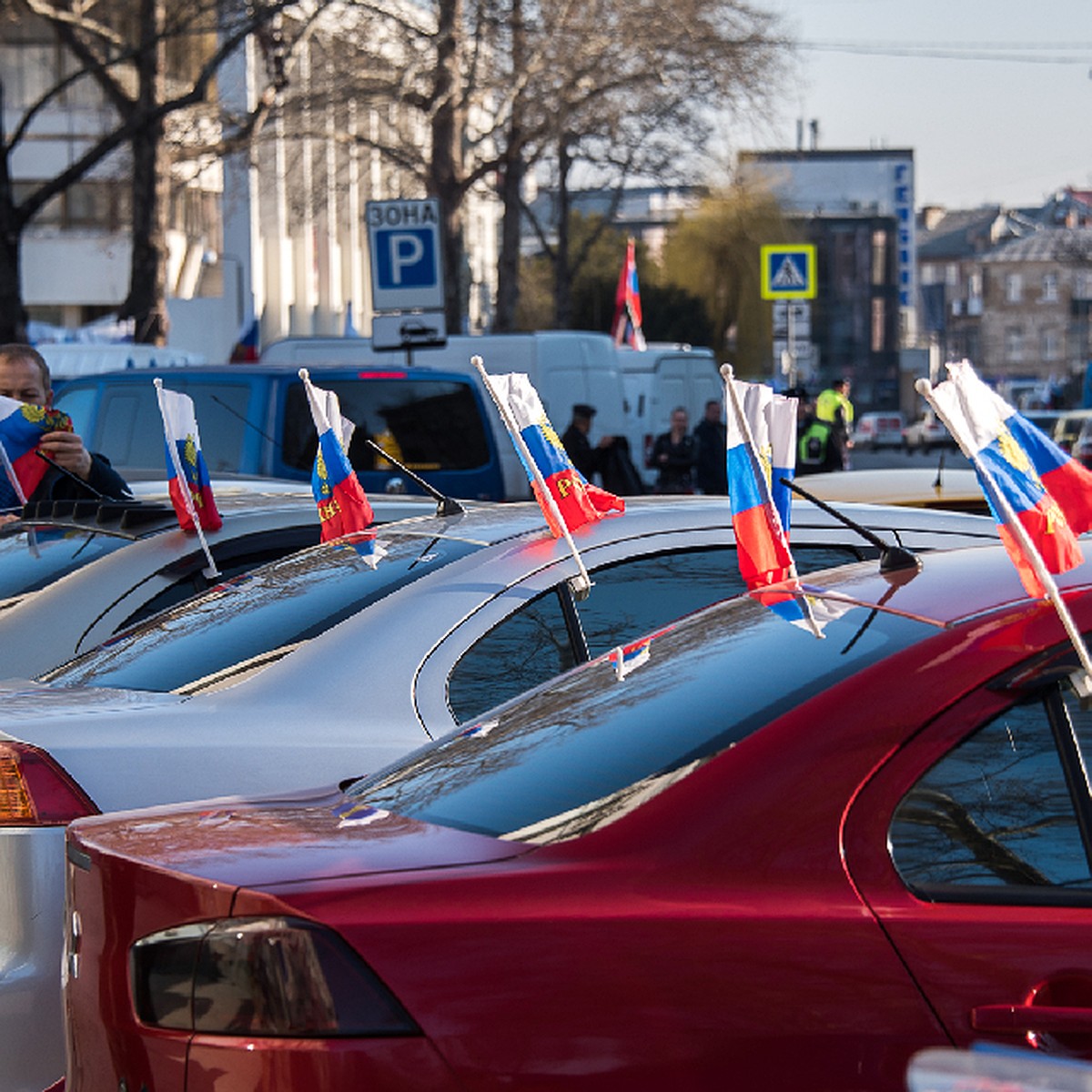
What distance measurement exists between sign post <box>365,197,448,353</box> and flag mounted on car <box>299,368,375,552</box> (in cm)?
1065

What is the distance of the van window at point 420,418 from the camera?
12766 mm

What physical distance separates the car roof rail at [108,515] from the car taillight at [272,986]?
11.6 ft

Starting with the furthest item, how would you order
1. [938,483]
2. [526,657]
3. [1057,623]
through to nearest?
[938,483] → [526,657] → [1057,623]

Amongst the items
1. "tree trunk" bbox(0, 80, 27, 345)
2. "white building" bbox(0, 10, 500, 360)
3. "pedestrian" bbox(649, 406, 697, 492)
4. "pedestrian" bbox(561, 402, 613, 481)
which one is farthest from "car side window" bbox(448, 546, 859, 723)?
"white building" bbox(0, 10, 500, 360)

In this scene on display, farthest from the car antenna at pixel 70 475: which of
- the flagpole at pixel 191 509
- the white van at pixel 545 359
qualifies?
the white van at pixel 545 359

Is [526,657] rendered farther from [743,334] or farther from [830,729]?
[743,334]

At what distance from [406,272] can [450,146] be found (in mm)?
16078

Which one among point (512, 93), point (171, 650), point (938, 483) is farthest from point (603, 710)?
point (512, 93)

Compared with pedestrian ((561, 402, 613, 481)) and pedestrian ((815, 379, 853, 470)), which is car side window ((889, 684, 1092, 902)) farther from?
pedestrian ((815, 379, 853, 470))

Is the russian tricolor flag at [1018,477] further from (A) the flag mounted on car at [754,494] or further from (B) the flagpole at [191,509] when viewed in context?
(B) the flagpole at [191,509]

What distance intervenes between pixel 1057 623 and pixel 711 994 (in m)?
0.72

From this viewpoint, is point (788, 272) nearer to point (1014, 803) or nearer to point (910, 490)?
point (910, 490)

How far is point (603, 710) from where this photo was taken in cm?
329

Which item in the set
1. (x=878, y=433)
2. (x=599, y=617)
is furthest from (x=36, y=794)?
(x=878, y=433)
